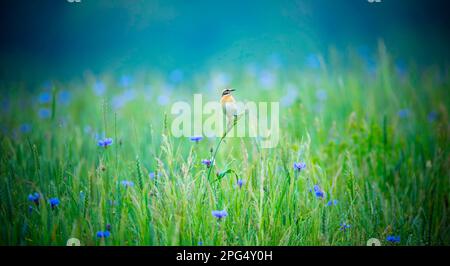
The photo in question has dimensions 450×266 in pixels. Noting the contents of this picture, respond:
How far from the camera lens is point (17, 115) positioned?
157 inches

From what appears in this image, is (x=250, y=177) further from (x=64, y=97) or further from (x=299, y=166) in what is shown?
(x=64, y=97)

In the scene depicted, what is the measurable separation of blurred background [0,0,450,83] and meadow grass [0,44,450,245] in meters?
0.40

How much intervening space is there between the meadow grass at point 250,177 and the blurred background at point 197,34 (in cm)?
40

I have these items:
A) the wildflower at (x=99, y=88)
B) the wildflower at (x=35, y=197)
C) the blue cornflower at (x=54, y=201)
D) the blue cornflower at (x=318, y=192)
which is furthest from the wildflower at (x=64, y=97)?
the blue cornflower at (x=318, y=192)

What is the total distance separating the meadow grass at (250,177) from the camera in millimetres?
2521

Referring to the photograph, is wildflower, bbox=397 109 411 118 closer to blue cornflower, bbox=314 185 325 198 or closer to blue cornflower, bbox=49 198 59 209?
blue cornflower, bbox=314 185 325 198

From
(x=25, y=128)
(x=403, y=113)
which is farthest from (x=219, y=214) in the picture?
(x=403, y=113)

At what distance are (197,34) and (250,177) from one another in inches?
91.6

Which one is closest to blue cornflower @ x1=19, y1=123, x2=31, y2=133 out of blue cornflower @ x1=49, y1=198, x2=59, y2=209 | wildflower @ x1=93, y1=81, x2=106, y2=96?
wildflower @ x1=93, y1=81, x2=106, y2=96

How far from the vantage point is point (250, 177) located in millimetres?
2621

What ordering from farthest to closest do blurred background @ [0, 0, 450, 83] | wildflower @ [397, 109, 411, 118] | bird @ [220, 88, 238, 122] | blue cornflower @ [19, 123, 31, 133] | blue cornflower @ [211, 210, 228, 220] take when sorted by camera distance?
wildflower @ [397, 109, 411, 118] < blue cornflower @ [19, 123, 31, 133] < blurred background @ [0, 0, 450, 83] < bird @ [220, 88, 238, 122] < blue cornflower @ [211, 210, 228, 220]

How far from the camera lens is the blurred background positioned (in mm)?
3398
